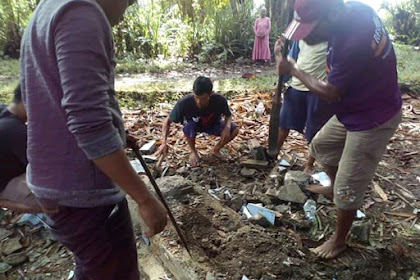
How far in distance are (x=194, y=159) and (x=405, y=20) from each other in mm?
11929

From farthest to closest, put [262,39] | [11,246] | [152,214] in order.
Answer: [262,39]
[11,246]
[152,214]

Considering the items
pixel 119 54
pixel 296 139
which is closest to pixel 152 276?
pixel 296 139

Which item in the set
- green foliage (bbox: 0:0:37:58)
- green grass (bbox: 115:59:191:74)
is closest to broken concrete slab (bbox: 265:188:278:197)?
green grass (bbox: 115:59:191:74)

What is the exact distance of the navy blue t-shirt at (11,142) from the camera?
110 inches

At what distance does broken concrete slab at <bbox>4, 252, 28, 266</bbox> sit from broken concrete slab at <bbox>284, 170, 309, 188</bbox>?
95.1 inches

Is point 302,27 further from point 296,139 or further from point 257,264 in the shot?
point 296,139

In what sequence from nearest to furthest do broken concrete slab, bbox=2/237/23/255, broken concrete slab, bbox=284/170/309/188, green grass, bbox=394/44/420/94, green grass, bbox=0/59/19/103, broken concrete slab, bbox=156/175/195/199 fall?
broken concrete slab, bbox=2/237/23/255 < broken concrete slab, bbox=156/175/195/199 < broken concrete slab, bbox=284/170/309/188 < green grass, bbox=0/59/19/103 < green grass, bbox=394/44/420/94

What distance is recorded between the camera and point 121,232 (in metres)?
1.71

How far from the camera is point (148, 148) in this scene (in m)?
4.58

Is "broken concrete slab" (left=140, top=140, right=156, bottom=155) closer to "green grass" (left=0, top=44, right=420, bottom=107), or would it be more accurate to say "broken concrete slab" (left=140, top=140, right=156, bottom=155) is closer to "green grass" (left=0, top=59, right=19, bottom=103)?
"green grass" (left=0, top=44, right=420, bottom=107)

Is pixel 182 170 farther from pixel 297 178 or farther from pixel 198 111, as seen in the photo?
pixel 297 178

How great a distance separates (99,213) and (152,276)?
1378 mm

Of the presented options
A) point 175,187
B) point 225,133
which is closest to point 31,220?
point 175,187

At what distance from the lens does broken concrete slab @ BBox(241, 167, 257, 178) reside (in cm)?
413
